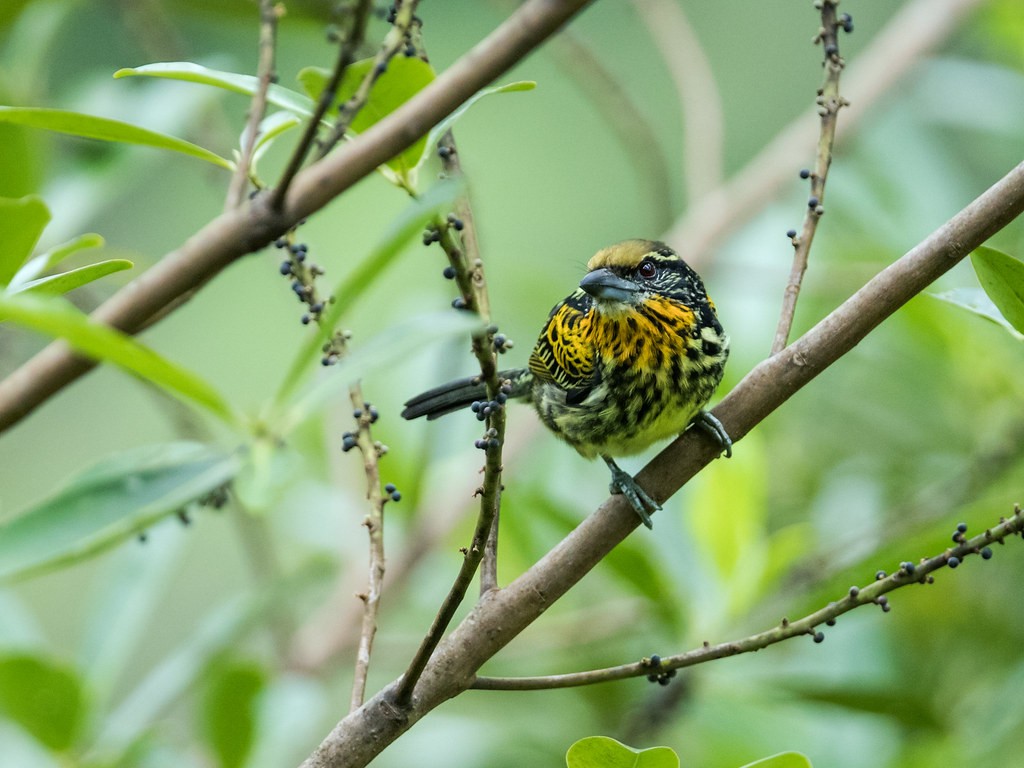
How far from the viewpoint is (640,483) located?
1497 mm

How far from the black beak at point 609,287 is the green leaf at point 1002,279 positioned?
1040 mm

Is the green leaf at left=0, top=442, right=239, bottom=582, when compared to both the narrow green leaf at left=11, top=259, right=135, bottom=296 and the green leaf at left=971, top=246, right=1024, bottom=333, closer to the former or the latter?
the narrow green leaf at left=11, top=259, right=135, bottom=296

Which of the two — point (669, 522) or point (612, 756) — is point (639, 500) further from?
point (669, 522)

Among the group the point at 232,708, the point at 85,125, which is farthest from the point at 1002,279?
the point at 232,708

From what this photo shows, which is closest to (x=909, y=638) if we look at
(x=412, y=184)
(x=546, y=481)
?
(x=546, y=481)

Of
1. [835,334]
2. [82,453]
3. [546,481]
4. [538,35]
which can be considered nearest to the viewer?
[538,35]

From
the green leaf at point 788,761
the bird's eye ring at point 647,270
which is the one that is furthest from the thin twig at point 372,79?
the bird's eye ring at point 647,270

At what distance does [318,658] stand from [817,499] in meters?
1.42

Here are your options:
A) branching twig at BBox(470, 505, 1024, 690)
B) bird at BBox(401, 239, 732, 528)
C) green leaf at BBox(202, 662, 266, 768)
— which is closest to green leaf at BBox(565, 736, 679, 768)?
branching twig at BBox(470, 505, 1024, 690)

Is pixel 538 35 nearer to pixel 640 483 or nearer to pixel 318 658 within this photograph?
pixel 640 483

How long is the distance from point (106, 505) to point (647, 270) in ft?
4.70

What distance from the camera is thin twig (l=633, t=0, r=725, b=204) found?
10.4 feet

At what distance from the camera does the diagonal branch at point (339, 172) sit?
102cm

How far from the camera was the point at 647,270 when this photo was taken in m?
2.45
